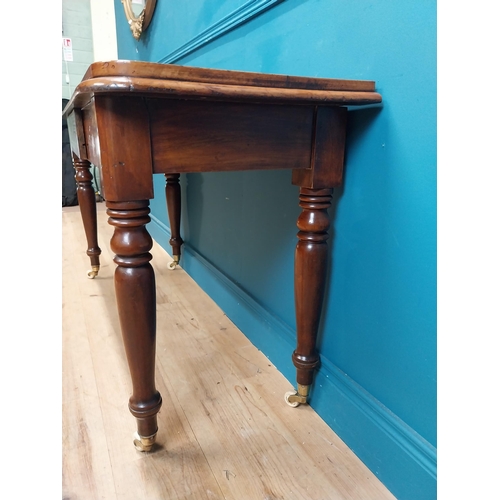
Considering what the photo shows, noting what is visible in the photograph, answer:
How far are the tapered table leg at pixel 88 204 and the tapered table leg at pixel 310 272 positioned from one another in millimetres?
1145

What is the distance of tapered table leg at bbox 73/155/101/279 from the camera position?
161cm

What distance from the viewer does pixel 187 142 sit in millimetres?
602

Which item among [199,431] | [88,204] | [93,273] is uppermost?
[88,204]

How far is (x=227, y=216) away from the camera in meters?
1.33

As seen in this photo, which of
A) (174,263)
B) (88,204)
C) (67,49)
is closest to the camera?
(88,204)

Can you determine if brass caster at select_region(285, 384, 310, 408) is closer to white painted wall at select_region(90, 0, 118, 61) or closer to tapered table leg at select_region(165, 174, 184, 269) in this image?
tapered table leg at select_region(165, 174, 184, 269)

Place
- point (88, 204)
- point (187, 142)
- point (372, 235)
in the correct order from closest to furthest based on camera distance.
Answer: point (187, 142) → point (372, 235) → point (88, 204)

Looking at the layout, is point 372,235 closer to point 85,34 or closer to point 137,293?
point 137,293

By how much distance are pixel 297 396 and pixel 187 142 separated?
1.97 feet

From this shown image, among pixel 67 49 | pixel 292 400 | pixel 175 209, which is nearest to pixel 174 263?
pixel 175 209

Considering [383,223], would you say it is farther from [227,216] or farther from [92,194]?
[92,194]

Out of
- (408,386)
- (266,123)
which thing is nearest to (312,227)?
(266,123)

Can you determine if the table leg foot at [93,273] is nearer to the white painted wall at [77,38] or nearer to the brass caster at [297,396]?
the brass caster at [297,396]
